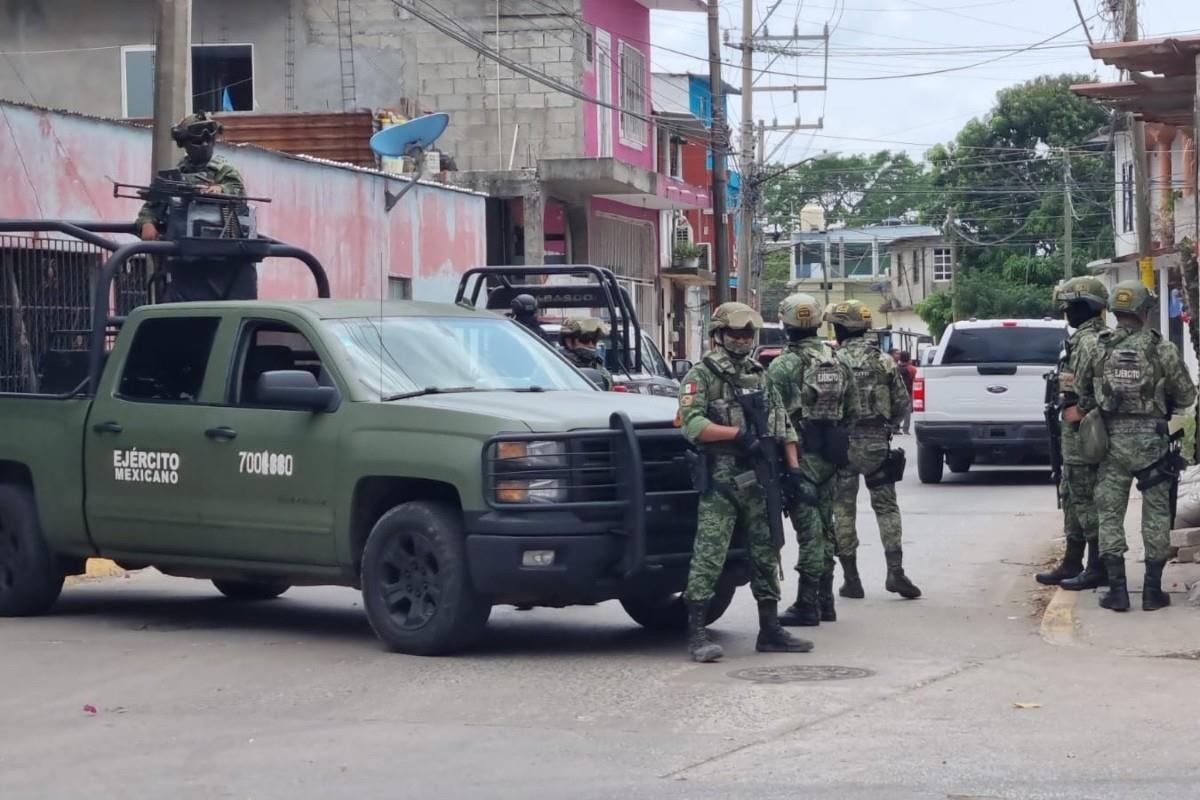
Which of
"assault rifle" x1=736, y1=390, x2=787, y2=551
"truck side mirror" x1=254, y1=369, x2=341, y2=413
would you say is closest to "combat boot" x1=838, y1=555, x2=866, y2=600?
"assault rifle" x1=736, y1=390, x2=787, y2=551

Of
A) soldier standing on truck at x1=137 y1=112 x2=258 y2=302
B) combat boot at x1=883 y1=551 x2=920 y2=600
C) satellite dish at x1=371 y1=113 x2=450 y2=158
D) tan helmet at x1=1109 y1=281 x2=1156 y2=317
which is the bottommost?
combat boot at x1=883 y1=551 x2=920 y2=600

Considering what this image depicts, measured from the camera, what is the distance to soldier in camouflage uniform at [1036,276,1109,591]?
10719mm

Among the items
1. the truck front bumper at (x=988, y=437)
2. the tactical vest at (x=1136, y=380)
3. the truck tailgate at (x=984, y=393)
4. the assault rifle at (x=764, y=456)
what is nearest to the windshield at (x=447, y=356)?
the assault rifle at (x=764, y=456)

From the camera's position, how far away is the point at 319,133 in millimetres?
27250

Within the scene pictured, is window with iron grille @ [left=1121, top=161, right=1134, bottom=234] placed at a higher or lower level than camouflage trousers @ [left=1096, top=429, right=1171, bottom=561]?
higher

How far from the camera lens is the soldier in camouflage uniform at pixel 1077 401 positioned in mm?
10719

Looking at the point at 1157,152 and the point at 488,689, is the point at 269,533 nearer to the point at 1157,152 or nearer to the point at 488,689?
the point at 488,689

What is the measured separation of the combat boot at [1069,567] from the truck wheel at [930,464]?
972 cm

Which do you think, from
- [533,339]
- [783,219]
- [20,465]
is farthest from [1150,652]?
[783,219]

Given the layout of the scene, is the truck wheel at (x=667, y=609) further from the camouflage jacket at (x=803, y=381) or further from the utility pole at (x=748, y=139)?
the utility pole at (x=748, y=139)

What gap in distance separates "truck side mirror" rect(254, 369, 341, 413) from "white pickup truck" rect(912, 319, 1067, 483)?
12211 mm

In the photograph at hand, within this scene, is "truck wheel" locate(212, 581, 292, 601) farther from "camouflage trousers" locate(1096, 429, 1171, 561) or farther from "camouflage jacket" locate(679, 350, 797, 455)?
"camouflage trousers" locate(1096, 429, 1171, 561)

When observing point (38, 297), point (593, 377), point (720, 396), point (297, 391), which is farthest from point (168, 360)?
point (38, 297)

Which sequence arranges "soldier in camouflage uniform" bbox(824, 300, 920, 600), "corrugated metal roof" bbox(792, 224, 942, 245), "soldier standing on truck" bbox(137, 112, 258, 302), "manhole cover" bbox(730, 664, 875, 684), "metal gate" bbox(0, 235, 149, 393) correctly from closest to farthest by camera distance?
"manhole cover" bbox(730, 664, 875, 684) < "soldier in camouflage uniform" bbox(824, 300, 920, 600) < "soldier standing on truck" bbox(137, 112, 258, 302) < "metal gate" bbox(0, 235, 149, 393) < "corrugated metal roof" bbox(792, 224, 942, 245)
